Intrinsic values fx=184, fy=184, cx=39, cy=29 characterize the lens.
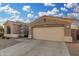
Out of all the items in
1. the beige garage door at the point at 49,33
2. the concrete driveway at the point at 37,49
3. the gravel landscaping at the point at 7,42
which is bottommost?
the concrete driveway at the point at 37,49

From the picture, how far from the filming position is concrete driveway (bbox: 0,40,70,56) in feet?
19.8

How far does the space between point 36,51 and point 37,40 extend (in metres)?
0.66

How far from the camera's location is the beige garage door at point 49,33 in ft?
21.8

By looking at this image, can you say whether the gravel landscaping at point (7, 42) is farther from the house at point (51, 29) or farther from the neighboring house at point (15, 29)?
the house at point (51, 29)

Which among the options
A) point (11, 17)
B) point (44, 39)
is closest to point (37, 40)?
point (44, 39)

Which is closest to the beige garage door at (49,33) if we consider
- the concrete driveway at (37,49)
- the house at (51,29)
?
the house at (51,29)

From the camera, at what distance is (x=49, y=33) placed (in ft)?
22.3

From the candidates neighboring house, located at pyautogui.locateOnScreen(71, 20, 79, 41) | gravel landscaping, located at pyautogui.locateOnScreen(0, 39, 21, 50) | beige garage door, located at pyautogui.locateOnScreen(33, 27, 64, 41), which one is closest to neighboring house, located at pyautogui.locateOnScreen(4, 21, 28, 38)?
gravel landscaping, located at pyautogui.locateOnScreen(0, 39, 21, 50)

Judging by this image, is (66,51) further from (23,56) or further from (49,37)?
(23,56)

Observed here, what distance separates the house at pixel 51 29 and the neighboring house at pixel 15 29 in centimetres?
26

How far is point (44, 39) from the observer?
6719 millimetres

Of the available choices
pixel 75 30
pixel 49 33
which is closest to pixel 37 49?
pixel 49 33

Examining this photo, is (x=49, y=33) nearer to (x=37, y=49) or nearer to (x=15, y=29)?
(x=37, y=49)

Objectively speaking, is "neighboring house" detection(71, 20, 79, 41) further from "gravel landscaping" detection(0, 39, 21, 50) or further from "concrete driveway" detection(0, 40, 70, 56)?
"gravel landscaping" detection(0, 39, 21, 50)
